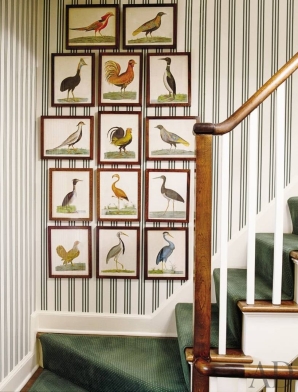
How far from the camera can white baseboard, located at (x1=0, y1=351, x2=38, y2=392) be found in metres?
2.04

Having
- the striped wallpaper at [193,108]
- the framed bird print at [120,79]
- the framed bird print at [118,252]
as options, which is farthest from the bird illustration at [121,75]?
the framed bird print at [118,252]

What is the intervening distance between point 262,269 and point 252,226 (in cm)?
70

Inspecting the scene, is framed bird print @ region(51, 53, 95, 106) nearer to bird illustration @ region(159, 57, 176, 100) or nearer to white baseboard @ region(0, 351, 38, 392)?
bird illustration @ region(159, 57, 176, 100)

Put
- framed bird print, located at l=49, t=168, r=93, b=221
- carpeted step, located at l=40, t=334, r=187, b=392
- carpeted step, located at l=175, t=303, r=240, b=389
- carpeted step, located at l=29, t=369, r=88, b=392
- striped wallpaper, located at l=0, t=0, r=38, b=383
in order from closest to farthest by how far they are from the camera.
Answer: carpeted step, located at l=175, t=303, r=240, b=389
carpeted step, located at l=40, t=334, r=187, b=392
striped wallpaper, located at l=0, t=0, r=38, b=383
carpeted step, located at l=29, t=369, r=88, b=392
framed bird print, located at l=49, t=168, r=93, b=221

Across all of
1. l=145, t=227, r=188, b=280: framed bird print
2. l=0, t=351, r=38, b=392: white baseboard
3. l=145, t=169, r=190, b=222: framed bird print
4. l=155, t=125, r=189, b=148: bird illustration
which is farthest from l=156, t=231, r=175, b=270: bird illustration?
l=0, t=351, r=38, b=392: white baseboard

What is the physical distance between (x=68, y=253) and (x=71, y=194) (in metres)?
0.43

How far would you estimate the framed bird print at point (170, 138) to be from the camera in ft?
8.12

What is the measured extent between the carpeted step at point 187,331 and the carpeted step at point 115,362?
0.54 ft

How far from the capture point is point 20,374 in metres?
2.20

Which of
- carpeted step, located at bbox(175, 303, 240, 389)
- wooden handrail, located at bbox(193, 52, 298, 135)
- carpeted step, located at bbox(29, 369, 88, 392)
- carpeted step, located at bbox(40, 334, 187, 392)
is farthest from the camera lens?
carpeted step, located at bbox(29, 369, 88, 392)

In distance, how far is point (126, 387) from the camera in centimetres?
196

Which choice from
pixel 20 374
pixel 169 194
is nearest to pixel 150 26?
pixel 169 194

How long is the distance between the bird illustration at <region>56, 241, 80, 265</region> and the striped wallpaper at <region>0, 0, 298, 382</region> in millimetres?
115

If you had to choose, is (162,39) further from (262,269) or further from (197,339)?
(197,339)
